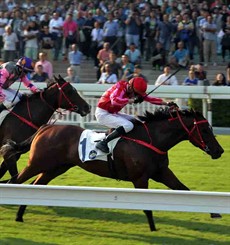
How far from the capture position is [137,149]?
8.95 m

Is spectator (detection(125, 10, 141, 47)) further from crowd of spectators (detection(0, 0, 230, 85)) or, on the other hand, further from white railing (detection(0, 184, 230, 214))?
white railing (detection(0, 184, 230, 214))

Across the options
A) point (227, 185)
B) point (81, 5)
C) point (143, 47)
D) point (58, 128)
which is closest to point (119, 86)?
point (58, 128)

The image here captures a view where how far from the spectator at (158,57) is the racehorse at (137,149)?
11.2 metres

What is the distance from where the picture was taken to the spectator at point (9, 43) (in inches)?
826

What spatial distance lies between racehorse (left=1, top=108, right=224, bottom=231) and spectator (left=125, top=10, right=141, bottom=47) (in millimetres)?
11499

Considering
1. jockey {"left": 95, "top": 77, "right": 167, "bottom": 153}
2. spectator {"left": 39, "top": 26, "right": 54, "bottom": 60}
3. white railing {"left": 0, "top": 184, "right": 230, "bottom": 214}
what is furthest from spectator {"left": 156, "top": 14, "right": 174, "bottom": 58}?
white railing {"left": 0, "top": 184, "right": 230, "bottom": 214}

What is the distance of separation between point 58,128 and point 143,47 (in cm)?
1262

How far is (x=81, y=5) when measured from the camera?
2333 centimetres

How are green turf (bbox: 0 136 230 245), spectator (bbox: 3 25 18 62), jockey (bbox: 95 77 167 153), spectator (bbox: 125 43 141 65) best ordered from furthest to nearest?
spectator (bbox: 3 25 18 62)
spectator (bbox: 125 43 141 65)
jockey (bbox: 95 77 167 153)
green turf (bbox: 0 136 230 245)

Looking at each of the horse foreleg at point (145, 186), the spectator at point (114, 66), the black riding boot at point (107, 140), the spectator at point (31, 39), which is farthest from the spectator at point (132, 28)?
the horse foreleg at point (145, 186)

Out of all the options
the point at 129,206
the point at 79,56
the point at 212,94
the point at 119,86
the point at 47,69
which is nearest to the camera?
the point at 129,206

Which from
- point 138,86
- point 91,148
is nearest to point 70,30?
point 138,86

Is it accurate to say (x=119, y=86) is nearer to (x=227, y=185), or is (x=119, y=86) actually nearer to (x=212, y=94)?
(x=227, y=185)

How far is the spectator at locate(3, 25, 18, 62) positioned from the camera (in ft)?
68.9
